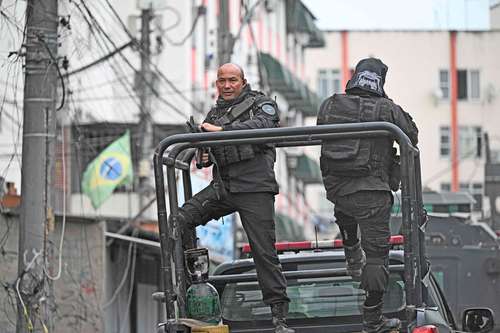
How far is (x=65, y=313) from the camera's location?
16562mm

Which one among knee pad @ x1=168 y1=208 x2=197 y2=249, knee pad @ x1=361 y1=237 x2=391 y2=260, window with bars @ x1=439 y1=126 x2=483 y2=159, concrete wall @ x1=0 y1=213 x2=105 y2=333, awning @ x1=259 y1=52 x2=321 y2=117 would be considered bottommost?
concrete wall @ x1=0 y1=213 x2=105 y2=333

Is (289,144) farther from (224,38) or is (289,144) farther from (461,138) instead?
(461,138)

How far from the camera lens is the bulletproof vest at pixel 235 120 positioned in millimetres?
7500

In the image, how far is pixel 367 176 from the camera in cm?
726

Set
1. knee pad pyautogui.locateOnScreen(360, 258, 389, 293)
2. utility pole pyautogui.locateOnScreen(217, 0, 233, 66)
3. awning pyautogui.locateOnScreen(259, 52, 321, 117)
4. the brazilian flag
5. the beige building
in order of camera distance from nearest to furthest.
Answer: knee pad pyautogui.locateOnScreen(360, 258, 389, 293) < the brazilian flag < utility pole pyautogui.locateOnScreen(217, 0, 233, 66) < awning pyautogui.locateOnScreen(259, 52, 321, 117) < the beige building

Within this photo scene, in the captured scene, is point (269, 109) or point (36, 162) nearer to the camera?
point (269, 109)

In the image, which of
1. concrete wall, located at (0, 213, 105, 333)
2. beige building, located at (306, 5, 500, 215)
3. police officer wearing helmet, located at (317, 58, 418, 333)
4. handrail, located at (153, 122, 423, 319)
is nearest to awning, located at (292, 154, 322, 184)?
beige building, located at (306, 5, 500, 215)

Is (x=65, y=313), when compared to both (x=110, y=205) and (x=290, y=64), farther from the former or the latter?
(x=290, y=64)

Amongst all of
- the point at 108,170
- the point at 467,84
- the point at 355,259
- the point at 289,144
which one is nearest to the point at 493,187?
the point at 108,170

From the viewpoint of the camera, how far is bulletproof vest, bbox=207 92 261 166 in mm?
7500

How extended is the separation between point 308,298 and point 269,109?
1363 millimetres

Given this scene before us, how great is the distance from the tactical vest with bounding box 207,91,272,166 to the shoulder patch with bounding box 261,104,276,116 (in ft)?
0.17

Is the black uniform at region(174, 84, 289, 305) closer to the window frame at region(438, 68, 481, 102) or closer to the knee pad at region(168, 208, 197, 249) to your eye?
the knee pad at region(168, 208, 197, 249)

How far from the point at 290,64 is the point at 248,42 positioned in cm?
1250
